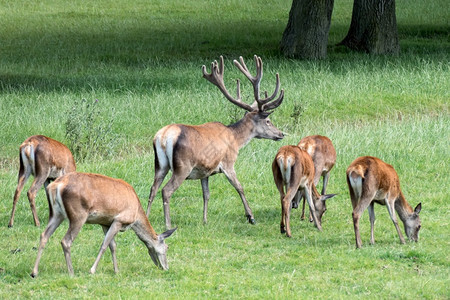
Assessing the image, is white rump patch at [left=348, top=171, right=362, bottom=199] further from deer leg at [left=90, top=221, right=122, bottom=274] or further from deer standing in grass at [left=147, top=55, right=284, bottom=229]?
deer leg at [left=90, top=221, right=122, bottom=274]

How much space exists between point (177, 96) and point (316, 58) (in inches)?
205

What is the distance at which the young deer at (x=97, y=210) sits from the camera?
22.9ft

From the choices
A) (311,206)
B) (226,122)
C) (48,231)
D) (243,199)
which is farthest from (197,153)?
(226,122)

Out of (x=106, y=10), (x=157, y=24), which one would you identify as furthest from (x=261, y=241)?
(x=106, y=10)

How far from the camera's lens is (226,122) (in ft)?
46.3

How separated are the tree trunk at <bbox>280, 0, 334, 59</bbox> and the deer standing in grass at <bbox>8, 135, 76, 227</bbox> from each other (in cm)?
1151

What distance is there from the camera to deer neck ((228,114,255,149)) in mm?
10039

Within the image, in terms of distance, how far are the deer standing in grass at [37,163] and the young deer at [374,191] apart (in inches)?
132

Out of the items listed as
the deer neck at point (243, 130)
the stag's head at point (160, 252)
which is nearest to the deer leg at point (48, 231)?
the stag's head at point (160, 252)

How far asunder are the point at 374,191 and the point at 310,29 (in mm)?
11888

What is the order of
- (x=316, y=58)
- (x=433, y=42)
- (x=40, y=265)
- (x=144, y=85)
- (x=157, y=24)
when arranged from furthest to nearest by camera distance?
(x=157, y=24) → (x=433, y=42) → (x=316, y=58) → (x=144, y=85) → (x=40, y=265)

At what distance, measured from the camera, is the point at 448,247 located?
8.16m

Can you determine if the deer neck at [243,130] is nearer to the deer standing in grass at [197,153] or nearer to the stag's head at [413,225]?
the deer standing in grass at [197,153]

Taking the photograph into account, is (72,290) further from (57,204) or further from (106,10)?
(106,10)
